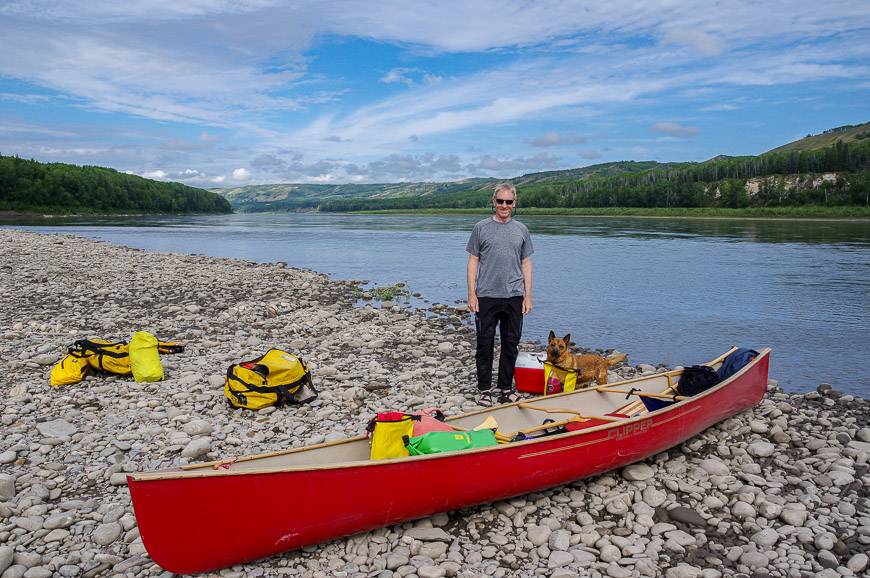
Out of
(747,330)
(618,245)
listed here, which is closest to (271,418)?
(747,330)

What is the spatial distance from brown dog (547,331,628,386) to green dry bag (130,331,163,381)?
602cm

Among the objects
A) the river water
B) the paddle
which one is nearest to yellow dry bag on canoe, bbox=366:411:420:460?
the paddle

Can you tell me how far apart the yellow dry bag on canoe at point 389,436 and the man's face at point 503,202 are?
9.91 ft

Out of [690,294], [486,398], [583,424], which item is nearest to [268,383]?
[486,398]

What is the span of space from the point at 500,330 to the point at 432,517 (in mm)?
3203

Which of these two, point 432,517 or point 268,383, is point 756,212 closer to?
point 268,383

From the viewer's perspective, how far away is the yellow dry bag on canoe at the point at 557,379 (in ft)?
27.6

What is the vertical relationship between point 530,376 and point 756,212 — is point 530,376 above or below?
below

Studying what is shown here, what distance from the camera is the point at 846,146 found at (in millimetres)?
118750

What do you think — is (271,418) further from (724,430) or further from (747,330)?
(747,330)

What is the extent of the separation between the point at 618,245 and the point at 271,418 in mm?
37418

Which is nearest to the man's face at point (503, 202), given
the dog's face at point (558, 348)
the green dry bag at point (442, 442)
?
the dog's face at point (558, 348)

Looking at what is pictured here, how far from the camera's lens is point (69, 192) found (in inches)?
4176

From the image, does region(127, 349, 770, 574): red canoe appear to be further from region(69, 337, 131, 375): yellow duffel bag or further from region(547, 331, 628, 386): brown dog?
region(69, 337, 131, 375): yellow duffel bag
